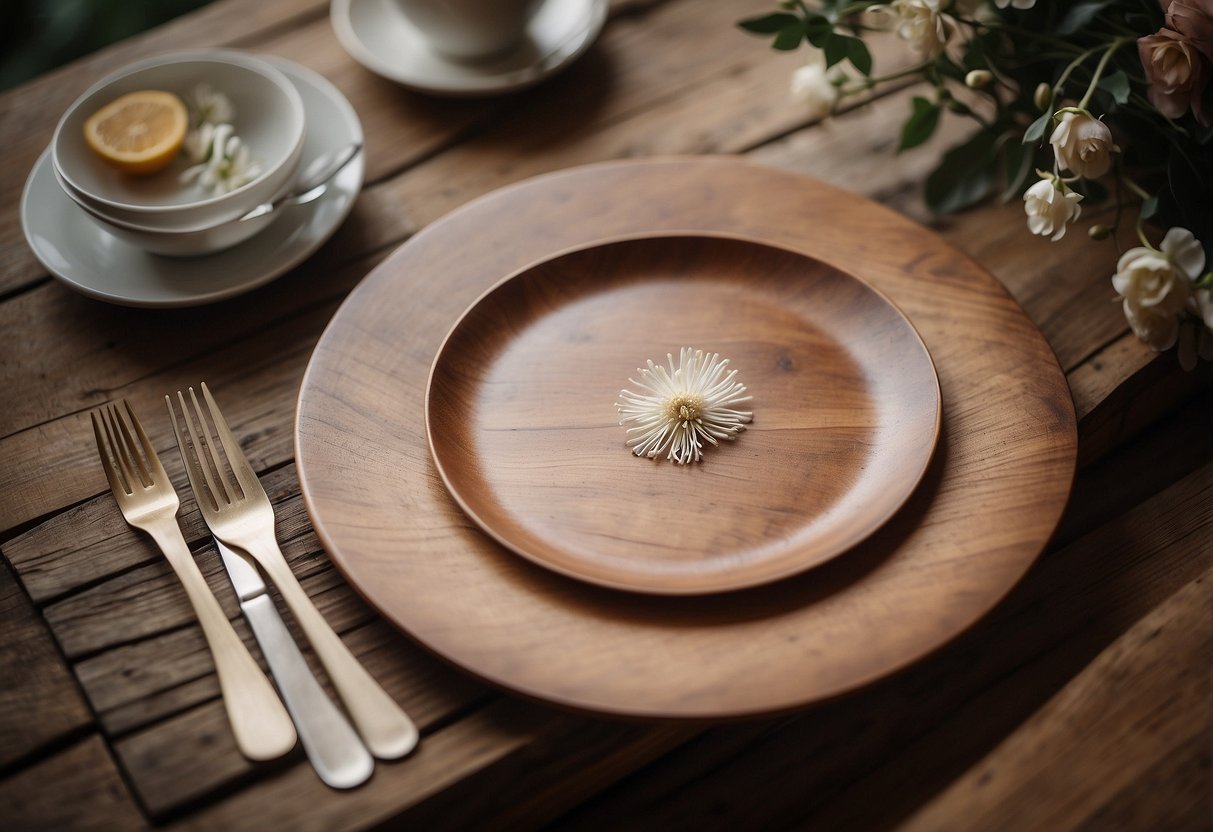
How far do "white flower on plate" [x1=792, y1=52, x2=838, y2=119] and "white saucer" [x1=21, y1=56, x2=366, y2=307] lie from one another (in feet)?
1.50

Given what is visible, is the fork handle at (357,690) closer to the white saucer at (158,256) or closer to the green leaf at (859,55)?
the white saucer at (158,256)

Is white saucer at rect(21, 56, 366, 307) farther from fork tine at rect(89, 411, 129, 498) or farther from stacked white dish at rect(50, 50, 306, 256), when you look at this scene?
fork tine at rect(89, 411, 129, 498)

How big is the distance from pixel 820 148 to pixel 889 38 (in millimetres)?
212

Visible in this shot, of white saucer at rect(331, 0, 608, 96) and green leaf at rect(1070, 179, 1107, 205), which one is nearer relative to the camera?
green leaf at rect(1070, 179, 1107, 205)

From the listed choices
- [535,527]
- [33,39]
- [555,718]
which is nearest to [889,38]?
[535,527]

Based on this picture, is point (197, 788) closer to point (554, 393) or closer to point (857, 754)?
point (554, 393)

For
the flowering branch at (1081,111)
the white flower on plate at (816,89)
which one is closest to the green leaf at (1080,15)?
the flowering branch at (1081,111)

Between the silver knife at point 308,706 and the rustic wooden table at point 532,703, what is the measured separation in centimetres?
2

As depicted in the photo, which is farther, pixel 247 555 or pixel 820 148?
pixel 820 148

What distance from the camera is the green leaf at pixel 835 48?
35.3 inches

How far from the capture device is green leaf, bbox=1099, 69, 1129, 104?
77 cm

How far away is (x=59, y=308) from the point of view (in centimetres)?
90

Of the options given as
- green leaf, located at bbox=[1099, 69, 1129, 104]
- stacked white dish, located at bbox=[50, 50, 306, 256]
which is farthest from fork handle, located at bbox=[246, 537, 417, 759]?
green leaf, located at bbox=[1099, 69, 1129, 104]

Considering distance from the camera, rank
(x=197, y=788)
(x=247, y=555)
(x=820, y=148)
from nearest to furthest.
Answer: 1. (x=197, y=788)
2. (x=247, y=555)
3. (x=820, y=148)
